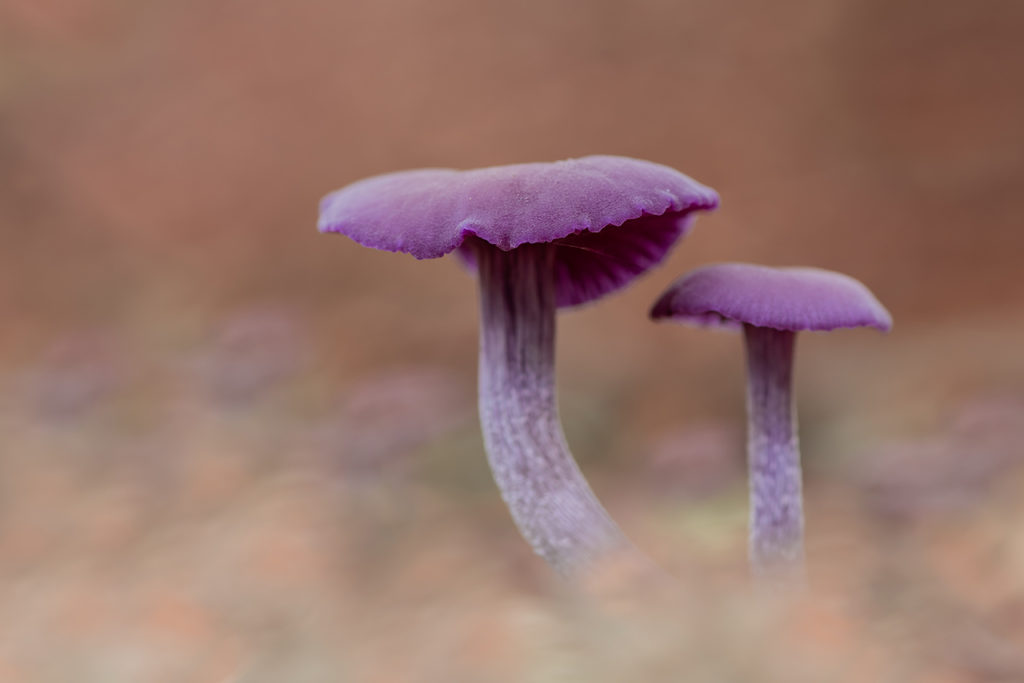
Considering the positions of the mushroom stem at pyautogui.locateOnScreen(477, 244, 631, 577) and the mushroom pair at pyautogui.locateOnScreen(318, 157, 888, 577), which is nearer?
the mushroom pair at pyautogui.locateOnScreen(318, 157, 888, 577)

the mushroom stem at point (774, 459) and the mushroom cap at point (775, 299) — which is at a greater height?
the mushroom cap at point (775, 299)

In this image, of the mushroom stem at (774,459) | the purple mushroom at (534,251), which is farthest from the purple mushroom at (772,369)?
the purple mushroom at (534,251)

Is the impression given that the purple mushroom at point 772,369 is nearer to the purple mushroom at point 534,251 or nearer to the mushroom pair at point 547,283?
the mushroom pair at point 547,283

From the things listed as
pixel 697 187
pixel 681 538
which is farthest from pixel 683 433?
pixel 681 538

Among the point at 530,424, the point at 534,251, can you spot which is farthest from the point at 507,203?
the point at 530,424

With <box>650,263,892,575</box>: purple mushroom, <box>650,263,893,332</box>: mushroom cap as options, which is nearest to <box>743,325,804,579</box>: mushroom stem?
<box>650,263,892,575</box>: purple mushroom

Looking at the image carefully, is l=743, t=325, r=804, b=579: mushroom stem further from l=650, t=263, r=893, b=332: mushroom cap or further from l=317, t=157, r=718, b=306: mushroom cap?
l=317, t=157, r=718, b=306: mushroom cap
